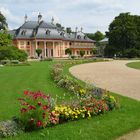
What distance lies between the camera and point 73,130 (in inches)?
271

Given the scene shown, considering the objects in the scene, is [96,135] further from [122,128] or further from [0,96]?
[0,96]

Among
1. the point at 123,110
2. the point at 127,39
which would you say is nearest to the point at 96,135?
the point at 123,110

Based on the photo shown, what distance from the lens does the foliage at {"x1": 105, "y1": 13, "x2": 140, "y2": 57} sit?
66.0 meters

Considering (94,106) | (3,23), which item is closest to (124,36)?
(3,23)

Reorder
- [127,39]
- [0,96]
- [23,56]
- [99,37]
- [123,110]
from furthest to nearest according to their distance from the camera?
1. [99,37]
2. [127,39]
3. [23,56]
4. [0,96]
5. [123,110]

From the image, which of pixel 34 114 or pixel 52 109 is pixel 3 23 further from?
pixel 34 114

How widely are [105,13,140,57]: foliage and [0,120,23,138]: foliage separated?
6053 centimetres

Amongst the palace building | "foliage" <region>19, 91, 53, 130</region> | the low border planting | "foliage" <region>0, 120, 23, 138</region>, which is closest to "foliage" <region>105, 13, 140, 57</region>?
the palace building

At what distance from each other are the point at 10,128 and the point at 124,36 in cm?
6308

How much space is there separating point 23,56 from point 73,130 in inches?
1484

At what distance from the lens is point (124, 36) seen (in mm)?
67375

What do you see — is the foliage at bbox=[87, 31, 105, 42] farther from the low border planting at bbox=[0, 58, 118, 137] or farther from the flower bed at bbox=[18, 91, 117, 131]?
the flower bed at bbox=[18, 91, 117, 131]

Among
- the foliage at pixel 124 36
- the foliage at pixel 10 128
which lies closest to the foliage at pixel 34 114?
the foliage at pixel 10 128

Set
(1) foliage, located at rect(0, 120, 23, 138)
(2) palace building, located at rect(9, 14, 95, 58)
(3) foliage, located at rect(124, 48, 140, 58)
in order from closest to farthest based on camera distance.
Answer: (1) foliage, located at rect(0, 120, 23, 138) → (3) foliage, located at rect(124, 48, 140, 58) → (2) palace building, located at rect(9, 14, 95, 58)
